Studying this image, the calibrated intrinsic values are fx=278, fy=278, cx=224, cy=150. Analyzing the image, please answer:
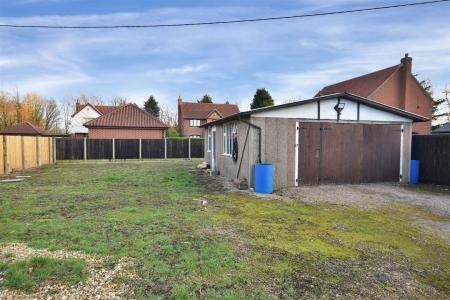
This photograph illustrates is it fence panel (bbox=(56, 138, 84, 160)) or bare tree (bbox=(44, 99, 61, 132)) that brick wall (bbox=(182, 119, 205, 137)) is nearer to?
bare tree (bbox=(44, 99, 61, 132))

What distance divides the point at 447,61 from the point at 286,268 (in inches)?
957

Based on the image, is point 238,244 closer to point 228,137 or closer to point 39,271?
point 39,271

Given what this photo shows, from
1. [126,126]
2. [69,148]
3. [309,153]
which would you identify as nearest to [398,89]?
[309,153]

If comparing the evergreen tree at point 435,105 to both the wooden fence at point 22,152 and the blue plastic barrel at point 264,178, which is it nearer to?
the blue plastic barrel at point 264,178

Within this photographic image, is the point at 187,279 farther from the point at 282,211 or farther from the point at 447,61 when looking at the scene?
the point at 447,61

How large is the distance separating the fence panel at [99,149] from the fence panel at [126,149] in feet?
1.91

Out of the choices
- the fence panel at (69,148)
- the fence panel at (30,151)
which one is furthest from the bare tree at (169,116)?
the fence panel at (30,151)

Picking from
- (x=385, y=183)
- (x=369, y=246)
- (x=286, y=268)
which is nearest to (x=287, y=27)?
(x=385, y=183)

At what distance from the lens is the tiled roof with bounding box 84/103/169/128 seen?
25641 millimetres

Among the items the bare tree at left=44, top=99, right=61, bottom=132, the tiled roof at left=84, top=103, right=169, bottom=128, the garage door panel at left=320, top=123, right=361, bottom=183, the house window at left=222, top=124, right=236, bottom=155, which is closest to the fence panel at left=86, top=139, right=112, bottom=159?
the tiled roof at left=84, top=103, right=169, bottom=128

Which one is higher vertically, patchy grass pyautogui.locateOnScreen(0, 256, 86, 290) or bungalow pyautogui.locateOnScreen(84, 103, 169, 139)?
bungalow pyautogui.locateOnScreen(84, 103, 169, 139)

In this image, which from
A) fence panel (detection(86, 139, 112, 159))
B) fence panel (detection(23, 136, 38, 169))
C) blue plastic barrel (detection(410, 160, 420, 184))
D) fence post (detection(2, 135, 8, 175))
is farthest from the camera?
fence panel (detection(86, 139, 112, 159))

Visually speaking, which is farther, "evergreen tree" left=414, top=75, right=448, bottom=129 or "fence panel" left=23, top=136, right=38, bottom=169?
"evergreen tree" left=414, top=75, right=448, bottom=129

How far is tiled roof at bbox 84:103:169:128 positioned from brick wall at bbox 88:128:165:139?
1.55 feet
